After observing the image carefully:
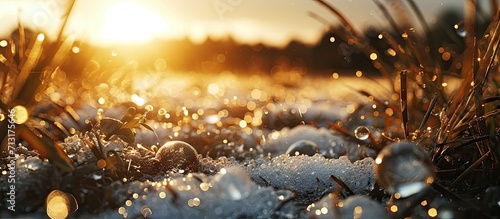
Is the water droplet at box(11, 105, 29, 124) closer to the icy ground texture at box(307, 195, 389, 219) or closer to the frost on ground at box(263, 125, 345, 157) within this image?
the icy ground texture at box(307, 195, 389, 219)

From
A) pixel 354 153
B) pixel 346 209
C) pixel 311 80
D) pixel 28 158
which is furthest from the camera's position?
pixel 311 80

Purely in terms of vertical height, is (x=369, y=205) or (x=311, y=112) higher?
(x=369, y=205)

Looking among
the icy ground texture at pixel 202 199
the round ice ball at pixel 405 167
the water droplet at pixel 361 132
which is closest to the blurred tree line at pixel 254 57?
the water droplet at pixel 361 132

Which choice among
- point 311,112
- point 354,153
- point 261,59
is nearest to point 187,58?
point 261,59

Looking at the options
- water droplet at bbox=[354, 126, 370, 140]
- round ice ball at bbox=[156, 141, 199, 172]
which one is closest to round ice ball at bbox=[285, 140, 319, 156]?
water droplet at bbox=[354, 126, 370, 140]

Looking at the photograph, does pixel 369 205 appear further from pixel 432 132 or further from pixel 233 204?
pixel 432 132

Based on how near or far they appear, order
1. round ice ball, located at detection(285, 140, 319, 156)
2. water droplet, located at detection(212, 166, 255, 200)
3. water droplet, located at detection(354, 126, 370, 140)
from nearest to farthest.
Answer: water droplet, located at detection(212, 166, 255, 200) → water droplet, located at detection(354, 126, 370, 140) → round ice ball, located at detection(285, 140, 319, 156)

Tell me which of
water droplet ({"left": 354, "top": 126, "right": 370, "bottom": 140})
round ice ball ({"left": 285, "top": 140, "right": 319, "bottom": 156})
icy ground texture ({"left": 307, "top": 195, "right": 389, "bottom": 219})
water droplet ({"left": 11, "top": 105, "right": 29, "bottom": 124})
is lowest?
round ice ball ({"left": 285, "top": 140, "right": 319, "bottom": 156})
